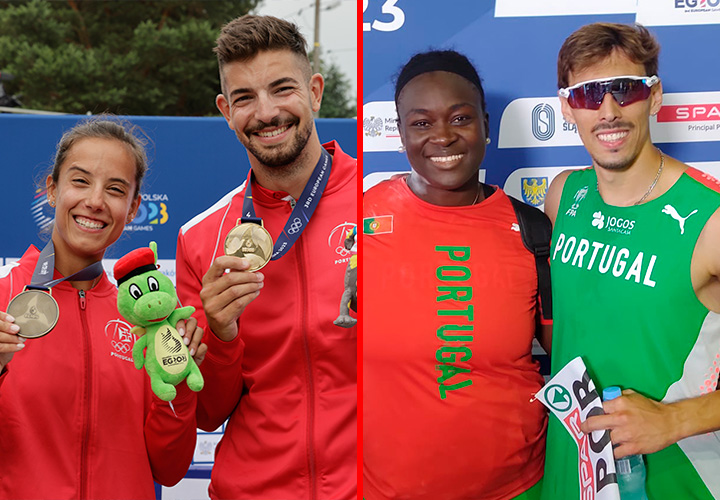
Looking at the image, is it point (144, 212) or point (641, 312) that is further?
point (144, 212)

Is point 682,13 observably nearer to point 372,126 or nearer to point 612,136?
point 612,136

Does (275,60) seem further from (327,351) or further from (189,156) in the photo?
(189,156)

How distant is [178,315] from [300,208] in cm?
48

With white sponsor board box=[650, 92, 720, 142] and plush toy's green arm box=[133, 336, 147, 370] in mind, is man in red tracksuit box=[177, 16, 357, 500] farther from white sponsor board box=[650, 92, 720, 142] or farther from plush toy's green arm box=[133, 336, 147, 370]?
white sponsor board box=[650, 92, 720, 142]

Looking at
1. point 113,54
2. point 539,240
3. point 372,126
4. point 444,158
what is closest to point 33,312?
point 372,126

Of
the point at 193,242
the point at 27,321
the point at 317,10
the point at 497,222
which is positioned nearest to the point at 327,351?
the point at 193,242

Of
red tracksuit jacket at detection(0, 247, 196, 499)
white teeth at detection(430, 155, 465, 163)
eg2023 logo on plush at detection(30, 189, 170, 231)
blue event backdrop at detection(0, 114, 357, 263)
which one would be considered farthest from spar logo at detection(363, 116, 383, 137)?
eg2023 logo on plush at detection(30, 189, 170, 231)

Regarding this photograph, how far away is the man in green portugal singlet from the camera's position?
1.48 meters

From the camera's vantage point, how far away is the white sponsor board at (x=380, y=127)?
162 centimetres

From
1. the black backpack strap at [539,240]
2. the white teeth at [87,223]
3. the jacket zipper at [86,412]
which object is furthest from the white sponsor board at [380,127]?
the jacket zipper at [86,412]

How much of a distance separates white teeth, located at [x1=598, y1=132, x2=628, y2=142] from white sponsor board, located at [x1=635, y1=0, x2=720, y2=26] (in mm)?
262

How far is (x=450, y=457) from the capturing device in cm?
161

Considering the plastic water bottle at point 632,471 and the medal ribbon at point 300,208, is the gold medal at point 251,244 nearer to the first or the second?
the medal ribbon at point 300,208

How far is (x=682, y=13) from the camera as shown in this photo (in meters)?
1.58
